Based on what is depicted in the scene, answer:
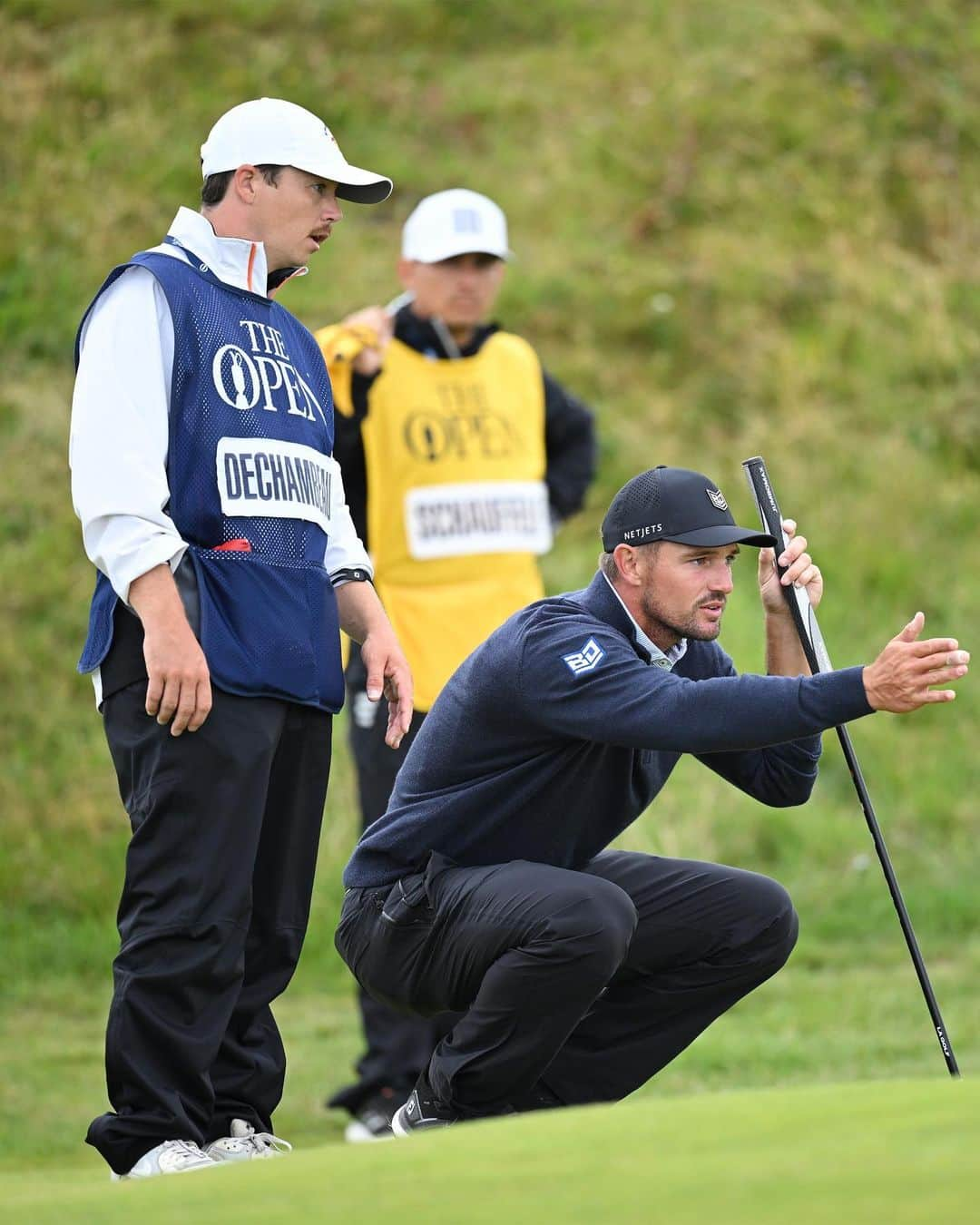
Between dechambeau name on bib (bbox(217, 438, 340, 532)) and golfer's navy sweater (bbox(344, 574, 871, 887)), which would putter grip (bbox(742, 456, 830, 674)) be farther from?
dechambeau name on bib (bbox(217, 438, 340, 532))

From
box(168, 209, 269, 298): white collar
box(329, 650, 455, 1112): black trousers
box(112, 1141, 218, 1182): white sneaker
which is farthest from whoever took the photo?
box(329, 650, 455, 1112): black trousers

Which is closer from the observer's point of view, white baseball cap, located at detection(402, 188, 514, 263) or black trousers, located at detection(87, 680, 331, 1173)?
black trousers, located at detection(87, 680, 331, 1173)

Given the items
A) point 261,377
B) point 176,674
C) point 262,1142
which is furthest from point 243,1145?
point 261,377

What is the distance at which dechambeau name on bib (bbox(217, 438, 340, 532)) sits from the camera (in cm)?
425

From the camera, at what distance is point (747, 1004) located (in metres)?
7.57

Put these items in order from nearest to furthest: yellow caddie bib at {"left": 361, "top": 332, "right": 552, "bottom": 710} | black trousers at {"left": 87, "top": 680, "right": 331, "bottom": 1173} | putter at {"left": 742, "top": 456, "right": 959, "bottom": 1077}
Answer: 1. black trousers at {"left": 87, "top": 680, "right": 331, "bottom": 1173}
2. putter at {"left": 742, "top": 456, "right": 959, "bottom": 1077}
3. yellow caddie bib at {"left": 361, "top": 332, "right": 552, "bottom": 710}

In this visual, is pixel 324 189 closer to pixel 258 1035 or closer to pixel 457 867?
pixel 457 867

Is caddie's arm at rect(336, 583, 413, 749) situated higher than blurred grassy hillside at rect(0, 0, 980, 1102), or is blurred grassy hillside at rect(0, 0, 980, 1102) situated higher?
blurred grassy hillside at rect(0, 0, 980, 1102)

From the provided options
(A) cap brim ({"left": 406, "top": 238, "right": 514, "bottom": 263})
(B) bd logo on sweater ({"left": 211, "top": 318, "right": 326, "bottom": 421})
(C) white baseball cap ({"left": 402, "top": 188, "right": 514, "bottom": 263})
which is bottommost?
(B) bd logo on sweater ({"left": 211, "top": 318, "right": 326, "bottom": 421})

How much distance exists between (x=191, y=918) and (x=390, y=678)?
83 centimetres

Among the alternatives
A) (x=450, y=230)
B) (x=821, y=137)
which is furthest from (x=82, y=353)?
(x=821, y=137)

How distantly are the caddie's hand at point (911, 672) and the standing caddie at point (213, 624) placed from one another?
3.83 ft

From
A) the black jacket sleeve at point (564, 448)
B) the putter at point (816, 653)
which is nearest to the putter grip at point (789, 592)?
the putter at point (816, 653)

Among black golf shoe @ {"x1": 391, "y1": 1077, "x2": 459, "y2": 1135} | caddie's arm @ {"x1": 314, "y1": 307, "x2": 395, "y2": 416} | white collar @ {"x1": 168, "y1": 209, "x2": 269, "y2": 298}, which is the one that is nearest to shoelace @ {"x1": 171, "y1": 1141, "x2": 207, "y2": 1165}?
black golf shoe @ {"x1": 391, "y1": 1077, "x2": 459, "y2": 1135}
